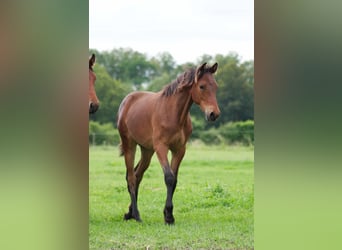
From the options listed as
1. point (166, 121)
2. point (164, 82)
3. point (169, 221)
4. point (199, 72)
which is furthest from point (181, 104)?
point (164, 82)

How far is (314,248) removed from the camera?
2.20 metres

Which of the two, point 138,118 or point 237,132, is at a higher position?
point 138,118

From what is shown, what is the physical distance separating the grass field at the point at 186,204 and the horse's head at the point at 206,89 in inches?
35.0

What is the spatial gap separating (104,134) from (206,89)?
8.62ft

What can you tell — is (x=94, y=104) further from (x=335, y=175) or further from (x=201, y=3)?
(x=201, y=3)

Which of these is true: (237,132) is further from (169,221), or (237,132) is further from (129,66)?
(169,221)

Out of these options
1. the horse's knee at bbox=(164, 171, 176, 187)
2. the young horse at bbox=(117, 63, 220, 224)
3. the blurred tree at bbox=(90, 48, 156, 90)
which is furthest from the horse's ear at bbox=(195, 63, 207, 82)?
the blurred tree at bbox=(90, 48, 156, 90)

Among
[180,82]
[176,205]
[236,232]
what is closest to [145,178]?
[176,205]

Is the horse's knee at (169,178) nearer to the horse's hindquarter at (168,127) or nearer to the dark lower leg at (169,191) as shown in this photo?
the dark lower leg at (169,191)

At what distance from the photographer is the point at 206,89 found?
3547mm

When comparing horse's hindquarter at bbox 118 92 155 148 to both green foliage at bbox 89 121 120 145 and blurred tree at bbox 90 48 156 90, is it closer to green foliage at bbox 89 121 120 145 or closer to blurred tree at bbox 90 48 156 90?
green foliage at bbox 89 121 120 145

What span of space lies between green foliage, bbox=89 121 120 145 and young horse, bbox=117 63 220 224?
6.20 ft

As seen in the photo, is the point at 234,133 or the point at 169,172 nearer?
the point at 169,172

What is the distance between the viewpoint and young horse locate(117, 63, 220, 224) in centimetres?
356
